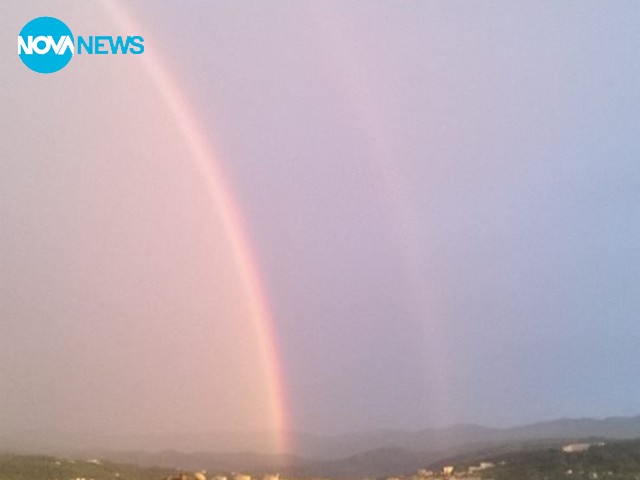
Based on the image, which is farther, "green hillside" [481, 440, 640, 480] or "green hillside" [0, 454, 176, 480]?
"green hillside" [0, 454, 176, 480]

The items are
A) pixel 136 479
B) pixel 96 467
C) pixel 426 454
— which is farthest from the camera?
pixel 426 454

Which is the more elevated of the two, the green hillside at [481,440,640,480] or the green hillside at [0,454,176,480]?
the green hillside at [0,454,176,480]

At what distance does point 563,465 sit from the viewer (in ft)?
179

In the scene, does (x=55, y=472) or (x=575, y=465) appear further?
(x=55, y=472)

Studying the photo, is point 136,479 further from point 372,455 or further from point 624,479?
point 372,455

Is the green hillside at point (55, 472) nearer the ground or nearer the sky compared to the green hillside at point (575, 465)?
nearer the sky

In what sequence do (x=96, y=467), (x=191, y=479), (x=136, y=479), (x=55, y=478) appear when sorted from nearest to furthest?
(x=191, y=479) → (x=55, y=478) → (x=136, y=479) → (x=96, y=467)

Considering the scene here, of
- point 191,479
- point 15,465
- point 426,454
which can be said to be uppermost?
point 426,454

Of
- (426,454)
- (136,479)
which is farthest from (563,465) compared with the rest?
(426,454)

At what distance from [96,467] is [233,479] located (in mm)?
11476

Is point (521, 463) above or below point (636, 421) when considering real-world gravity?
below

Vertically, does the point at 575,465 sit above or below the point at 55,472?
below

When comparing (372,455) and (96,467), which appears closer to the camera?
(96,467)

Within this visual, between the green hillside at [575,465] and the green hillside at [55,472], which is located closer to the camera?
the green hillside at [575,465]
